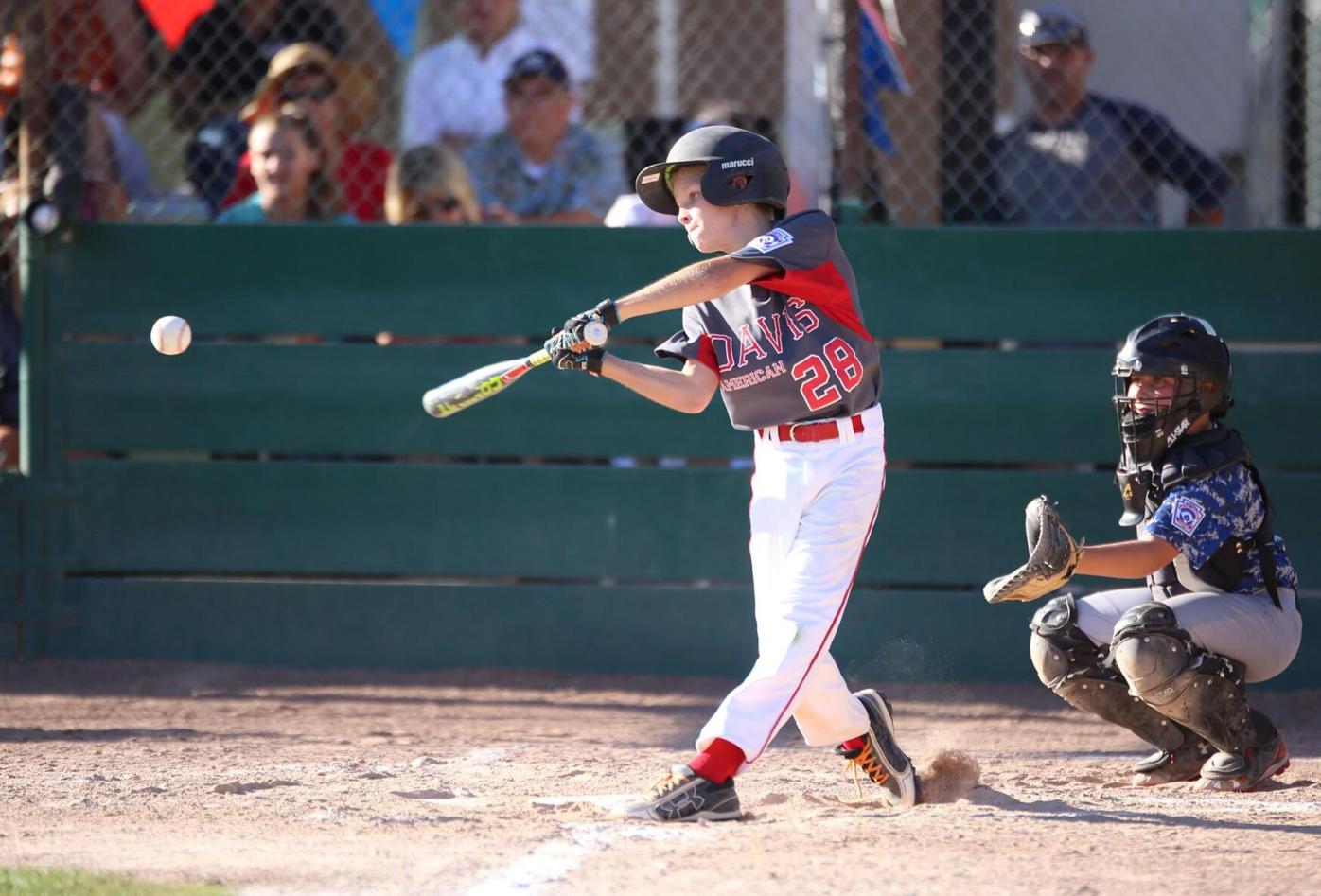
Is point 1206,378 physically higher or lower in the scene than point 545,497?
higher

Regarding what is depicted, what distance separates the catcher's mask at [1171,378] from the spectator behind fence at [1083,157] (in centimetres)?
185

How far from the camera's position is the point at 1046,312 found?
5871 mm

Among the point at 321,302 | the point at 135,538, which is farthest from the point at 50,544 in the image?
the point at 321,302

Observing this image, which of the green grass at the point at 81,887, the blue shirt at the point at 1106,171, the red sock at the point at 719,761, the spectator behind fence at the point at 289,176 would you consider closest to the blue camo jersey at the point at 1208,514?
the red sock at the point at 719,761

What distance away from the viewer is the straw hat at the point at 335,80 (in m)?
6.55

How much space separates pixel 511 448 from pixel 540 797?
2.12 meters

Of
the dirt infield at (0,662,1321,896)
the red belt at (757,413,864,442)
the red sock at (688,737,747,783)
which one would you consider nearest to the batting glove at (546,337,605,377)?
the red belt at (757,413,864,442)

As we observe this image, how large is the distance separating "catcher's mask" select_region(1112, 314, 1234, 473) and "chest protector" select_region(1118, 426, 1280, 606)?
0.05m

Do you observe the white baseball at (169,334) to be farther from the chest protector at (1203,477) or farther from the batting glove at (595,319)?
the chest protector at (1203,477)

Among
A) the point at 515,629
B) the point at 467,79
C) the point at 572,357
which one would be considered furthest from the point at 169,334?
the point at 467,79

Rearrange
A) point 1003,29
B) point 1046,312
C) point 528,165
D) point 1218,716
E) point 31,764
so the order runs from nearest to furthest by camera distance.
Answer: point 1218,716, point 31,764, point 1046,312, point 528,165, point 1003,29

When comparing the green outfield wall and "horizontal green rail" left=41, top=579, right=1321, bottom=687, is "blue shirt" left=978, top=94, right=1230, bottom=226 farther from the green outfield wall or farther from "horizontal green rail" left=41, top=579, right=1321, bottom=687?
"horizontal green rail" left=41, top=579, right=1321, bottom=687

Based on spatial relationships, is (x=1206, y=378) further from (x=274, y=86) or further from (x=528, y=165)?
(x=274, y=86)

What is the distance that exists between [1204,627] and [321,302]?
3441mm
